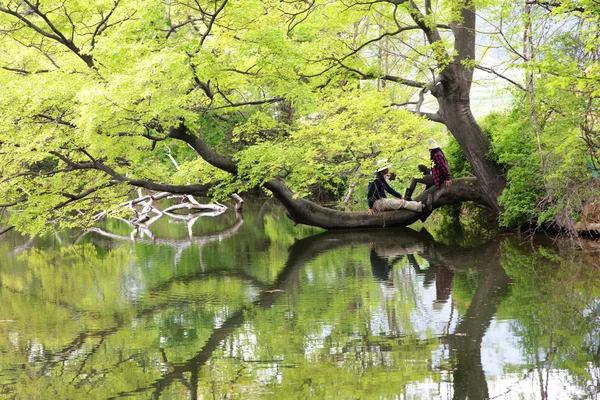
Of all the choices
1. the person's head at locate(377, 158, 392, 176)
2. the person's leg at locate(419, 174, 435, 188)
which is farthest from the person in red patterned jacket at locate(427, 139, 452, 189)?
the person's head at locate(377, 158, 392, 176)

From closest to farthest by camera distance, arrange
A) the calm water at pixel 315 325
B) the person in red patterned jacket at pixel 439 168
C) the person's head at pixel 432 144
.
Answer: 1. the calm water at pixel 315 325
2. the person's head at pixel 432 144
3. the person in red patterned jacket at pixel 439 168

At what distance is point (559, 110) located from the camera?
11375mm

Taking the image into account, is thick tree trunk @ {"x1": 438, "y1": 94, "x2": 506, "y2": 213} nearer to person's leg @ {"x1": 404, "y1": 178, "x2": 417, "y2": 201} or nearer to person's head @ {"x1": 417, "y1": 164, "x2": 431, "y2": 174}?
person's head @ {"x1": 417, "y1": 164, "x2": 431, "y2": 174}

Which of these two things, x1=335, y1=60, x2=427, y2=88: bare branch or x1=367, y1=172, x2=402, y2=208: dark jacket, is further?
x1=367, y1=172, x2=402, y2=208: dark jacket

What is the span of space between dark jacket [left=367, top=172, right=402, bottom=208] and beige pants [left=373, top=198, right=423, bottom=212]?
105 mm

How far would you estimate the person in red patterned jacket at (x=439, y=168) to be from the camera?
14500 mm

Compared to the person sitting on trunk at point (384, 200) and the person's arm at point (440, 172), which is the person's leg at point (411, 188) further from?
the person's arm at point (440, 172)

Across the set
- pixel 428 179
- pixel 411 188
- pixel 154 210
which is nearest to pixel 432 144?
pixel 428 179

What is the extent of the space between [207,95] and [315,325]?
7.53 m

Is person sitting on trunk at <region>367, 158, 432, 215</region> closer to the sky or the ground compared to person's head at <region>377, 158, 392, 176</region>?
closer to the ground

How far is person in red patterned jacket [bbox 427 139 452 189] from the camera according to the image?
14.5 m

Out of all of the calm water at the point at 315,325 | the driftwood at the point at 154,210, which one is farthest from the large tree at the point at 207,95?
the driftwood at the point at 154,210

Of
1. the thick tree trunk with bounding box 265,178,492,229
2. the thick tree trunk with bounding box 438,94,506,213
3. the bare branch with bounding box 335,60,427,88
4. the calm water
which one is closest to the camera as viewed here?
the calm water

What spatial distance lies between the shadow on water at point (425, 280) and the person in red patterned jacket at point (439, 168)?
1.17 m
